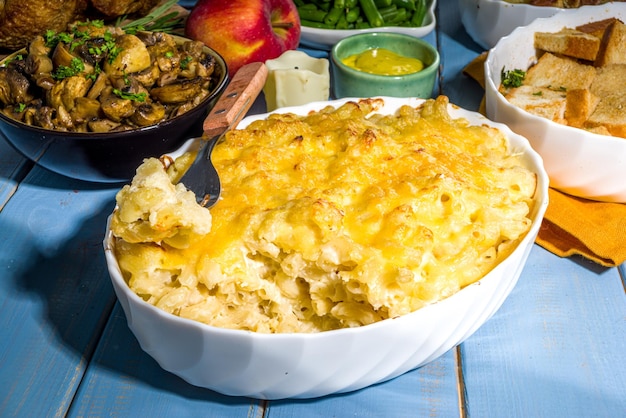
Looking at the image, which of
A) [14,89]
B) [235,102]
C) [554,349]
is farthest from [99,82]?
[554,349]

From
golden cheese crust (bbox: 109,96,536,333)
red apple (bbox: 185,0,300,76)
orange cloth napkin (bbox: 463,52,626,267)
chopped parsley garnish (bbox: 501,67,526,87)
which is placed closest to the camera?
golden cheese crust (bbox: 109,96,536,333)

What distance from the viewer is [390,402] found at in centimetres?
166

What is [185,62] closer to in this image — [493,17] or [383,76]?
[383,76]

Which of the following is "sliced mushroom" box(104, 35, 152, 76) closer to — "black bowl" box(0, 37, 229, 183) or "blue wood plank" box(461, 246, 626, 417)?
"black bowl" box(0, 37, 229, 183)

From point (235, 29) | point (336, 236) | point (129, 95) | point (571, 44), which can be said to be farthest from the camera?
point (235, 29)

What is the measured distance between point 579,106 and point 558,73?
1.21 ft

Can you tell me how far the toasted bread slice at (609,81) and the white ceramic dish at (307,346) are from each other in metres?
1.32

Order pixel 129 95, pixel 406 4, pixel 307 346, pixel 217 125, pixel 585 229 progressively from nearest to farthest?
pixel 307 346, pixel 217 125, pixel 585 229, pixel 129 95, pixel 406 4

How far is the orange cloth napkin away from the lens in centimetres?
210

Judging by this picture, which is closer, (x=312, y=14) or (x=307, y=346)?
(x=307, y=346)

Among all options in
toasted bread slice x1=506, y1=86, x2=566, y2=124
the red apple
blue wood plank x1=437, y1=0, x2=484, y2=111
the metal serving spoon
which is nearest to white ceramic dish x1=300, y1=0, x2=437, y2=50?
blue wood plank x1=437, y1=0, x2=484, y2=111

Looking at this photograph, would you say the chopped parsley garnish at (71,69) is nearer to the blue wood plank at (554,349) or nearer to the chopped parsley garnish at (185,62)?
the chopped parsley garnish at (185,62)

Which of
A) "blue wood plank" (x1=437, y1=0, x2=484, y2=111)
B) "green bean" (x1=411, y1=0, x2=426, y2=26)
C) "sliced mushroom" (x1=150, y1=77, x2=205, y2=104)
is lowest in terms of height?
"blue wood plank" (x1=437, y1=0, x2=484, y2=111)

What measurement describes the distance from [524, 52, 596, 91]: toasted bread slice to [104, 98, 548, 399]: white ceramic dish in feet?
4.45
